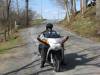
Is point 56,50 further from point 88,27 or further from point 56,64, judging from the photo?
point 88,27

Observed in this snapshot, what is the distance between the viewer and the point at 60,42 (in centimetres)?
1250

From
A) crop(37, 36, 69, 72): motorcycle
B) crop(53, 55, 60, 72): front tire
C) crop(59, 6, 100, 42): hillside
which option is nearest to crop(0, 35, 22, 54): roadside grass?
crop(59, 6, 100, 42): hillside

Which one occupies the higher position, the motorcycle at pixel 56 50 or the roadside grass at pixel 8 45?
the motorcycle at pixel 56 50

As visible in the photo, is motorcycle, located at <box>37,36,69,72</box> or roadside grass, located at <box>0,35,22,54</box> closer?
motorcycle, located at <box>37,36,69,72</box>

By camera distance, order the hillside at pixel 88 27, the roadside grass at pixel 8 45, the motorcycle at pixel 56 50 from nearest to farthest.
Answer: the motorcycle at pixel 56 50, the roadside grass at pixel 8 45, the hillside at pixel 88 27

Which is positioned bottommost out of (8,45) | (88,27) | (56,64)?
(8,45)

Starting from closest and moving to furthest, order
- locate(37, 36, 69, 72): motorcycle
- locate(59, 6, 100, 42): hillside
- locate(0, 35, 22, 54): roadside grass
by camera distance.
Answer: locate(37, 36, 69, 72): motorcycle → locate(0, 35, 22, 54): roadside grass → locate(59, 6, 100, 42): hillside

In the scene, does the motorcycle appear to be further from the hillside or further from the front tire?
the hillside

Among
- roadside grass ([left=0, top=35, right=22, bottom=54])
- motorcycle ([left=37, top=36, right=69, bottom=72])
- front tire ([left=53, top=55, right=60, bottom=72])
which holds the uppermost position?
motorcycle ([left=37, top=36, right=69, bottom=72])

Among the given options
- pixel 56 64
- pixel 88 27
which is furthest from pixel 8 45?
pixel 56 64

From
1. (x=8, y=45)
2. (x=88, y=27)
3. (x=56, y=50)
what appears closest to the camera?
(x=56, y=50)

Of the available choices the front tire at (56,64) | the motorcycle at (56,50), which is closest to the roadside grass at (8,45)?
the motorcycle at (56,50)

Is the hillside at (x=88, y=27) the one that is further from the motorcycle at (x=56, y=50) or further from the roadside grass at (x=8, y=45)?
the motorcycle at (x=56, y=50)

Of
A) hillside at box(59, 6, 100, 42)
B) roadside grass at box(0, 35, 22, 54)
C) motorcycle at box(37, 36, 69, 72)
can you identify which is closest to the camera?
motorcycle at box(37, 36, 69, 72)
